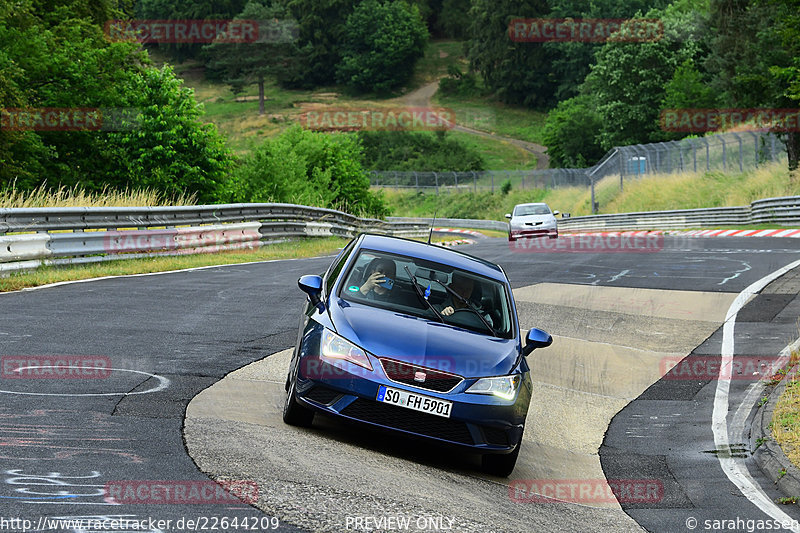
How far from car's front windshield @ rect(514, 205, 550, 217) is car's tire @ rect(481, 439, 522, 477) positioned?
28999 mm

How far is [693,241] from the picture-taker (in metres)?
31.7

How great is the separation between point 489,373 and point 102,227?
1260 centimetres

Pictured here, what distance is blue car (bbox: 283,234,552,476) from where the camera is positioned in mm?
7352

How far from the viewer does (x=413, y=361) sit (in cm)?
742

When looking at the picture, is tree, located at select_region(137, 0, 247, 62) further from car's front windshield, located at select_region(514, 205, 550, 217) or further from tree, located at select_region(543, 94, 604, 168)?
car's front windshield, located at select_region(514, 205, 550, 217)

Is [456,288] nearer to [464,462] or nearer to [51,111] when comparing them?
[464,462]

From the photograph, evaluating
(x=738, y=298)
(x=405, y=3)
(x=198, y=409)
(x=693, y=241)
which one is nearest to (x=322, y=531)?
(x=198, y=409)

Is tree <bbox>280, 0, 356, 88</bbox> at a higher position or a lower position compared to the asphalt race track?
lower
